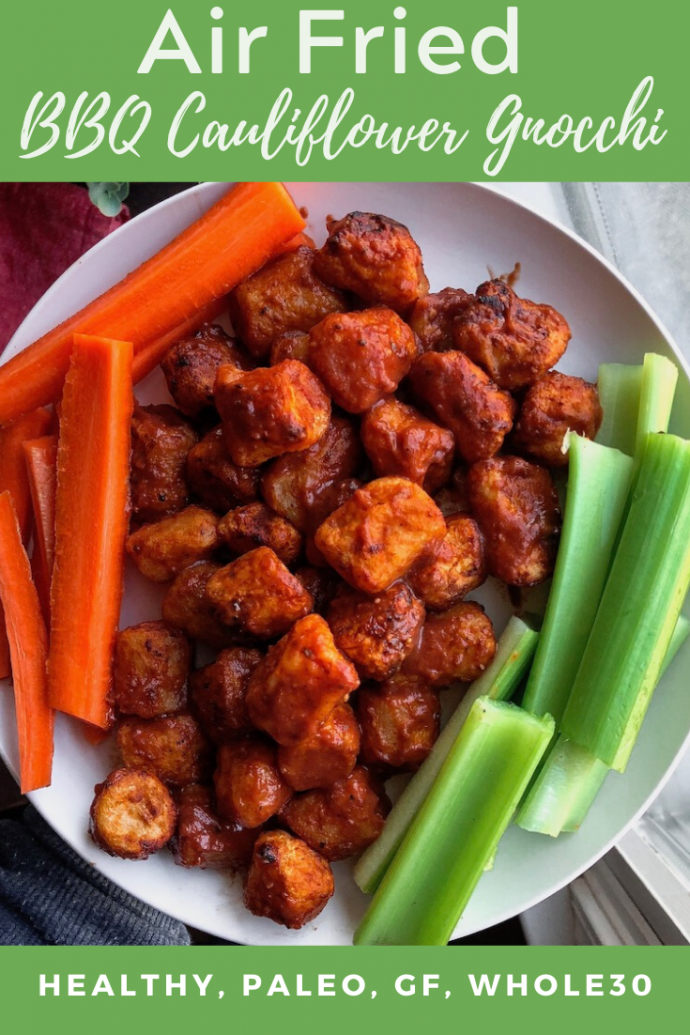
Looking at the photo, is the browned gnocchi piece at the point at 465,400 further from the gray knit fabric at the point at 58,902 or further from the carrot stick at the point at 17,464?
the gray knit fabric at the point at 58,902

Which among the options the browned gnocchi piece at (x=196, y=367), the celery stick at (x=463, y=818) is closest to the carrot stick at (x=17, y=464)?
the browned gnocchi piece at (x=196, y=367)

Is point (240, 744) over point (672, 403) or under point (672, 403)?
under

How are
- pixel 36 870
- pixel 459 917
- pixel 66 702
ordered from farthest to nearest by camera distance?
pixel 36 870 → pixel 66 702 → pixel 459 917

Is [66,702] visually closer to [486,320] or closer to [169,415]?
[169,415]

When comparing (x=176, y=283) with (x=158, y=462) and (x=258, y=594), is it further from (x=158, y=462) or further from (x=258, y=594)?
(x=258, y=594)

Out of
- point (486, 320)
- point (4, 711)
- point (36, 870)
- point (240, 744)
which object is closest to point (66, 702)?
point (4, 711)

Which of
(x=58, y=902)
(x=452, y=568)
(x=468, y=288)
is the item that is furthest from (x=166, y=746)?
(x=468, y=288)

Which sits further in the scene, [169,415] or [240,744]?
[169,415]
